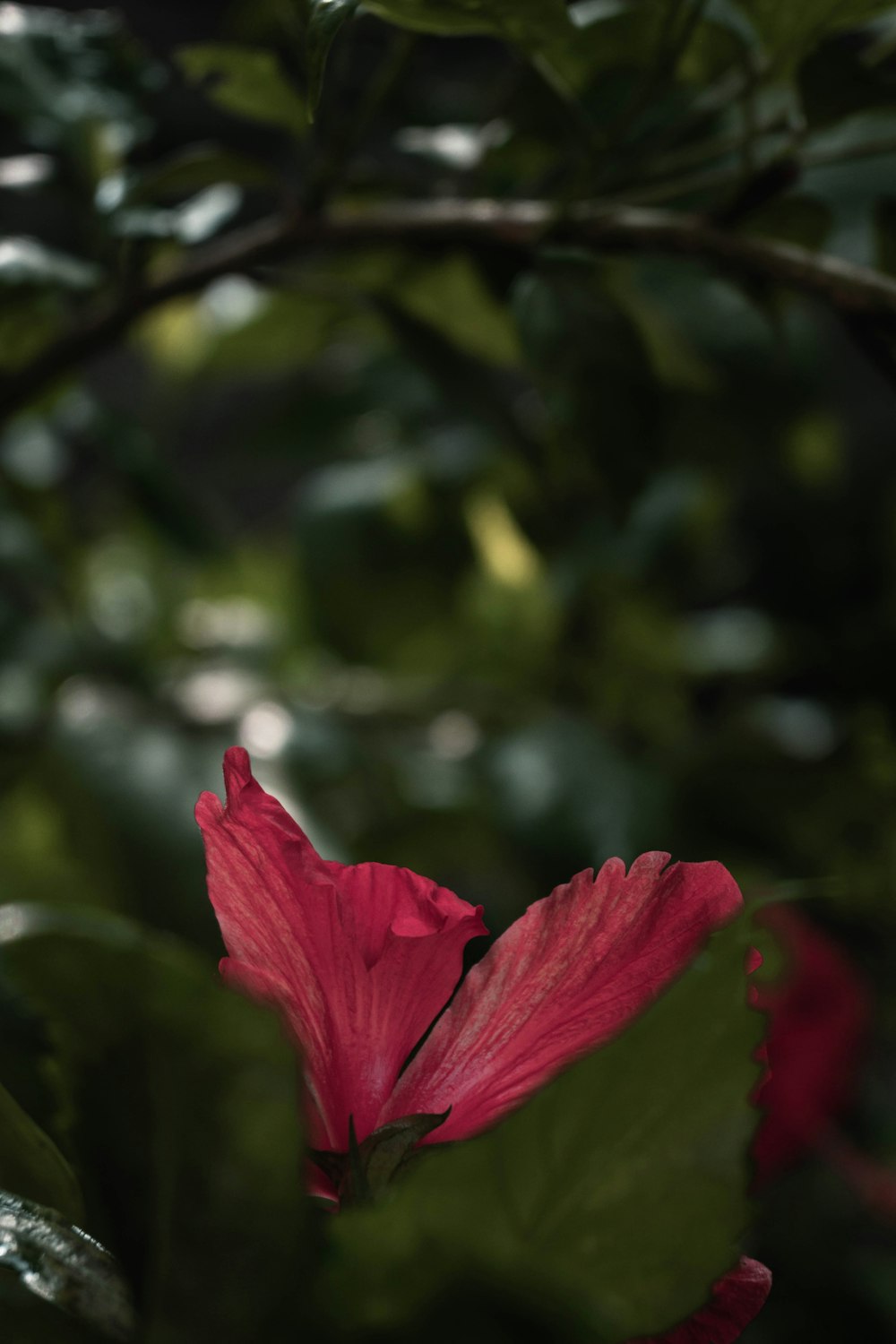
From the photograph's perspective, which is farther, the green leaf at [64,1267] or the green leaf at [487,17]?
the green leaf at [487,17]

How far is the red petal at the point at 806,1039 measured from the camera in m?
0.47

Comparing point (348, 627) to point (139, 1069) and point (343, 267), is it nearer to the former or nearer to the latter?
point (343, 267)

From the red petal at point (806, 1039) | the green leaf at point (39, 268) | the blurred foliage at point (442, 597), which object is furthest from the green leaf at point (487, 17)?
the red petal at point (806, 1039)

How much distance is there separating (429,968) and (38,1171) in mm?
46

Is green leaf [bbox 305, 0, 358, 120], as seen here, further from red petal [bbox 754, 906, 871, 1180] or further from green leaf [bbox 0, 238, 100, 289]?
red petal [bbox 754, 906, 871, 1180]

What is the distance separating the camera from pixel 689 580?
0.79 meters

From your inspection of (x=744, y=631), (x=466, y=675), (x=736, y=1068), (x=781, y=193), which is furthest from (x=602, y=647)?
(x=736, y=1068)

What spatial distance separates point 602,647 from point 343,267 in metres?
0.27

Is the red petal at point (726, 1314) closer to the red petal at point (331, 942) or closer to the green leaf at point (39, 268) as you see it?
the red petal at point (331, 942)

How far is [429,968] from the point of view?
5.5 inches

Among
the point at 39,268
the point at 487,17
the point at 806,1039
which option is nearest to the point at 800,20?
the point at 487,17

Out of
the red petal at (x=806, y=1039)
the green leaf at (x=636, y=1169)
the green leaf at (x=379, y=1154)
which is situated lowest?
the red petal at (x=806, y=1039)

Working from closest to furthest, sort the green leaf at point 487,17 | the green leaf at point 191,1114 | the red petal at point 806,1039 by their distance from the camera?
1. the green leaf at point 191,1114
2. the green leaf at point 487,17
3. the red petal at point 806,1039

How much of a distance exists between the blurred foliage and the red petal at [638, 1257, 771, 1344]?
0.03m
